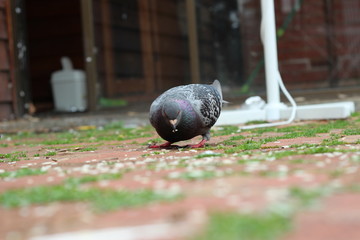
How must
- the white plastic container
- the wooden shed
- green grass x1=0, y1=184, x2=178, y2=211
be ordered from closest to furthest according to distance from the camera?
1. green grass x1=0, y1=184, x2=178, y2=211
2. the wooden shed
3. the white plastic container

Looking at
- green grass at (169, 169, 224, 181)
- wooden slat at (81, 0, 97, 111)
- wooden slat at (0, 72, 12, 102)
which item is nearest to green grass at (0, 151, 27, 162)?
green grass at (169, 169, 224, 181)

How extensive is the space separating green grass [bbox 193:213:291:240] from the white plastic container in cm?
711

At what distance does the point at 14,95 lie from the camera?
24.1 feet

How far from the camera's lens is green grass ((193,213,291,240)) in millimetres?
1325

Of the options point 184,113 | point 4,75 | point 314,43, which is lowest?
point 184,113

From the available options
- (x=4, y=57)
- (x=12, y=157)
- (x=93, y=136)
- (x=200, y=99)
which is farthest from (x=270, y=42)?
(x=4, y=57)

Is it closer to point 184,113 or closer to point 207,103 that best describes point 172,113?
point 184,113

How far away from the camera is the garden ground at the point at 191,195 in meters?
1.42

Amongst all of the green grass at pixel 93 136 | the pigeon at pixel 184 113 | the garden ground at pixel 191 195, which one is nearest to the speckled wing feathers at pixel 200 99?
the pigeon at pixel 184 113

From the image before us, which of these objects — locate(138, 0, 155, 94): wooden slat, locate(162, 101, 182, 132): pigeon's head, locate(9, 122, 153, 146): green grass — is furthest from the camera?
locate(138, 0, 155, 94): wooden slat

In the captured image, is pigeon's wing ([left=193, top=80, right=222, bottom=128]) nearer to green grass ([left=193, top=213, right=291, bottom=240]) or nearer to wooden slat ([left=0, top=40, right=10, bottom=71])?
green grass ([left=193, top=213, right=291, bottom=240])

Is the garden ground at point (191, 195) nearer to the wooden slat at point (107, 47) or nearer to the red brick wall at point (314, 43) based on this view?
the red brick wall at point (314, 43)

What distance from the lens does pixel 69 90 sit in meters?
8.72

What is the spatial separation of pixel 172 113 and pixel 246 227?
181cm
